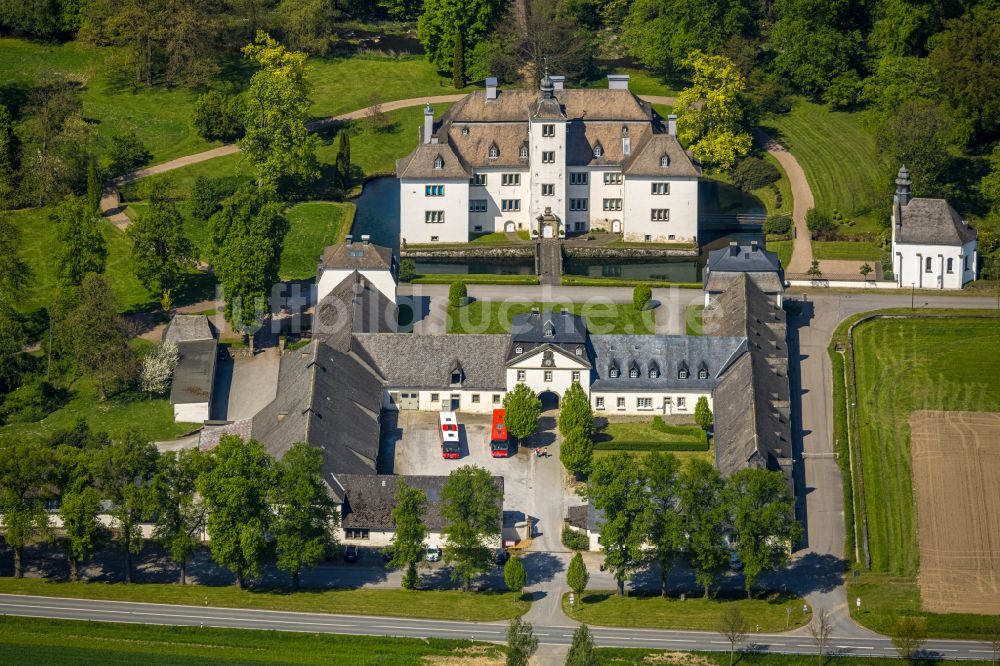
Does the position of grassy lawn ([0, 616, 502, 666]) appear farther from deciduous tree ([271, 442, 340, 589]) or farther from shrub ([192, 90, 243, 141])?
shrub ([192, 90, 243, 141])

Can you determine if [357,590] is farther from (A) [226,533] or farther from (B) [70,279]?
(B) [70,279]

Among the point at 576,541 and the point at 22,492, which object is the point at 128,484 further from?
the point at 576,541

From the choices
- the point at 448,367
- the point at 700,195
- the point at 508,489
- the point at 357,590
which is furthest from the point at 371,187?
the point at 357,590

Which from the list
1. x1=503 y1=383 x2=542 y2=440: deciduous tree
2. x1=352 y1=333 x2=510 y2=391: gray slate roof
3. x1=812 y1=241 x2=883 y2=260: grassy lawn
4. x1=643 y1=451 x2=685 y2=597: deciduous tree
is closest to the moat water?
x1=812 y1=241 x2=883 y2=260: grassy lawn

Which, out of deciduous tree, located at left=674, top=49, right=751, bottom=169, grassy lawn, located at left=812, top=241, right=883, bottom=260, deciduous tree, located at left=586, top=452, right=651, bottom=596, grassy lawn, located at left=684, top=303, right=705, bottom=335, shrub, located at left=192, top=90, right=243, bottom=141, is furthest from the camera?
shrub, located at left=192, top=90, right=243, bottom=141

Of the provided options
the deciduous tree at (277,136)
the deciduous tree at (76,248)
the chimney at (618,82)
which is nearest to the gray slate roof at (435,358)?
the deciduous tree at (76,248)

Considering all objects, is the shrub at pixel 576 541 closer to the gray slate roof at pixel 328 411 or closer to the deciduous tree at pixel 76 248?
the gray slate roof at pixel 328 411

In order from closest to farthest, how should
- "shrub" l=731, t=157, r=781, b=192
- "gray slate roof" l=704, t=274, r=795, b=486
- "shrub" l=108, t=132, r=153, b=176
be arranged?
"gray slate roof" l=704, t=274, r=795, b=486 → "shrub" l=108, t=132, r=153, b=176 → "shrub" l=731, t=157, r=781, b=192
